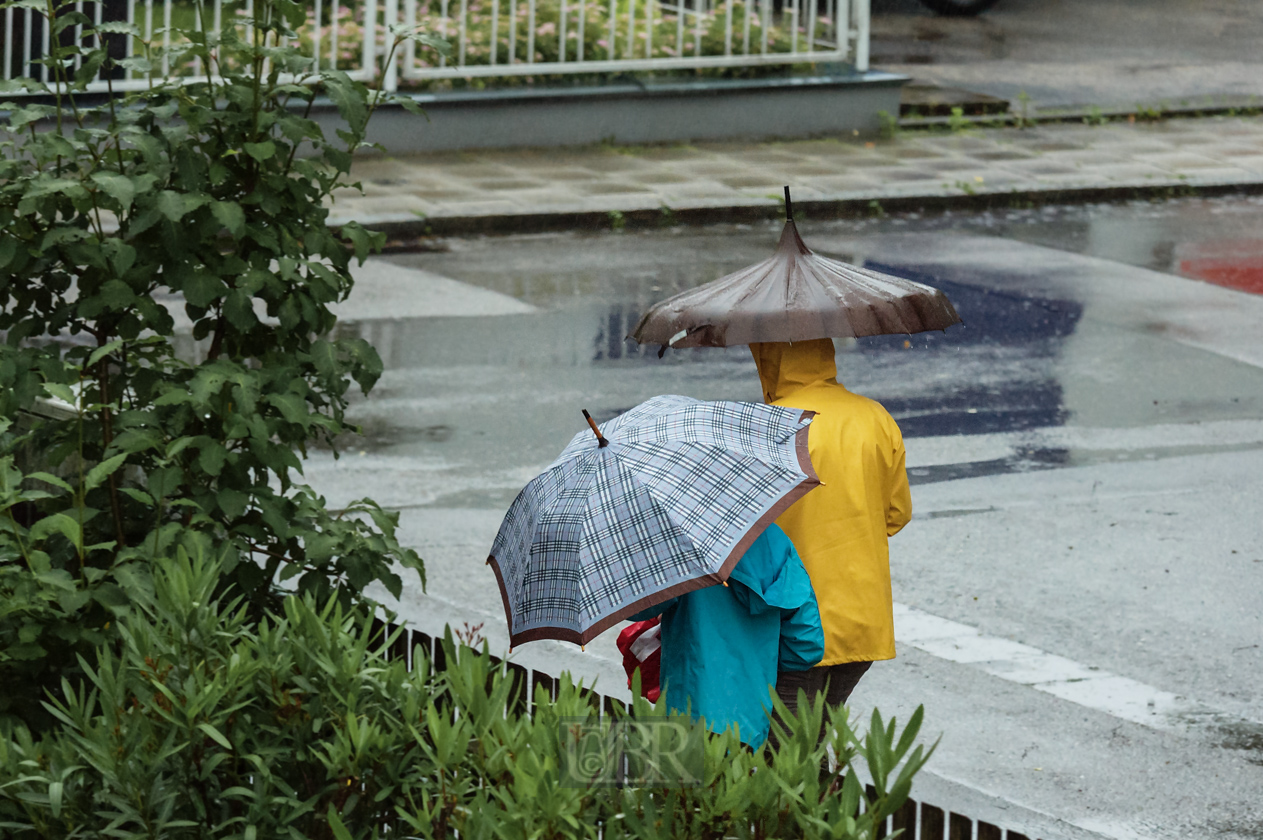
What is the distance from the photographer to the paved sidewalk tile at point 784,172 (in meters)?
14.6

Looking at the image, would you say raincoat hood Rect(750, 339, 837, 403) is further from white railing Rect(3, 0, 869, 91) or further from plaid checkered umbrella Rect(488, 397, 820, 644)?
white railing Rect(3, 0, 869, 91)

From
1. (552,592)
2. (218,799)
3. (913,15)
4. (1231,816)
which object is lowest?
(1231,816)

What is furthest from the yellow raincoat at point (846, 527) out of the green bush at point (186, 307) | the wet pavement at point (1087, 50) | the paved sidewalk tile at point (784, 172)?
the wet pavement at point (1087, 50)

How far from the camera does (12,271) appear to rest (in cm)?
435

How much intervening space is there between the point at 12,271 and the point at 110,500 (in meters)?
0.65

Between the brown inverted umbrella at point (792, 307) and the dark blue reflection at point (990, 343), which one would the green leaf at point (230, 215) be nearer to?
the brown inverted umbrella at point (792, 307)

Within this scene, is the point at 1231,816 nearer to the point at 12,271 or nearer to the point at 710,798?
the point at 710,798

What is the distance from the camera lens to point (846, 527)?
3965 millimetres

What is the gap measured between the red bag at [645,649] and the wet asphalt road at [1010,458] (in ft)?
4.37

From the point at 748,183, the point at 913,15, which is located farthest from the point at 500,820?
the point at 913,15

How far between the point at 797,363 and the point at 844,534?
44cm

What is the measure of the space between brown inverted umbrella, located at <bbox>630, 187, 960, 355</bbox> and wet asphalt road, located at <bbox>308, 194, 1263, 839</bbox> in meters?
1.67

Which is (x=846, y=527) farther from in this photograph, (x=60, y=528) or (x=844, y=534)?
(x=60, y=528)

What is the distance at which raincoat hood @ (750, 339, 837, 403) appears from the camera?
410 centimetres
